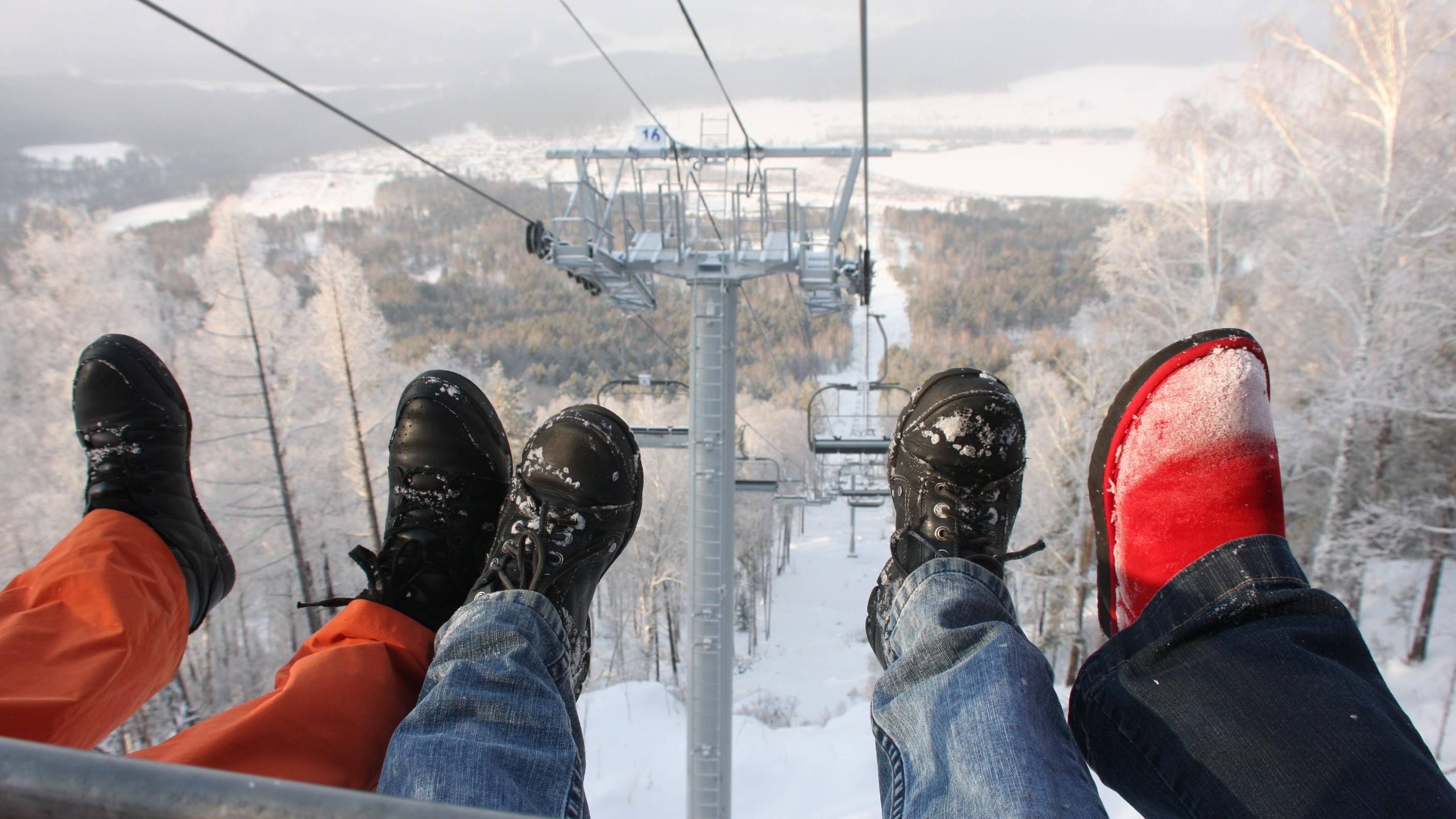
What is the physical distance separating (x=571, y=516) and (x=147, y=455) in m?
1.15

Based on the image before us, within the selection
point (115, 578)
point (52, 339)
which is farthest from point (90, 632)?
point (52, 339)

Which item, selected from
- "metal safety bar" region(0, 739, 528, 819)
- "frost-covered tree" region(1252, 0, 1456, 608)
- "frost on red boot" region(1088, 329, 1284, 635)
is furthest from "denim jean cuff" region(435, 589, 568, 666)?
"frost-covered tree" region(1252, 0, 1456, 608)

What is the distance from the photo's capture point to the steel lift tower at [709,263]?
128 inches

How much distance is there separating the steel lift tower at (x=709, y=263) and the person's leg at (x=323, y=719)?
80.2 inches

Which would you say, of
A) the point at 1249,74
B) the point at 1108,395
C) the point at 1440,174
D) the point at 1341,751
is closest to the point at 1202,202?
the point at 1249,74

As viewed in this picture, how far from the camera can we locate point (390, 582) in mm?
1423

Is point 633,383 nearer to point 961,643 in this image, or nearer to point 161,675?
point 161,675

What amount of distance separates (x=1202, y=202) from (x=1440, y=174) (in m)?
2.14

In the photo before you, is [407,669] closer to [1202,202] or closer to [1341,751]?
[1341,751]

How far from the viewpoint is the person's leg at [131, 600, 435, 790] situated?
96 centimetres

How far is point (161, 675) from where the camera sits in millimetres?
1352

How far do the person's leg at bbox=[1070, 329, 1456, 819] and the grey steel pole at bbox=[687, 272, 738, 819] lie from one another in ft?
6.41

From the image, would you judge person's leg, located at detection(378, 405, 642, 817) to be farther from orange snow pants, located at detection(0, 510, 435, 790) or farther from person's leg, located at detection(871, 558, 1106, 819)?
person's leg, located at detection(871, 558, 1106, 819)

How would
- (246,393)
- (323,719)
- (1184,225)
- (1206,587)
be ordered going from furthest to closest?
1. (1184,225)
2. (246,393)
3. (1206,587)
4. (323,719)
